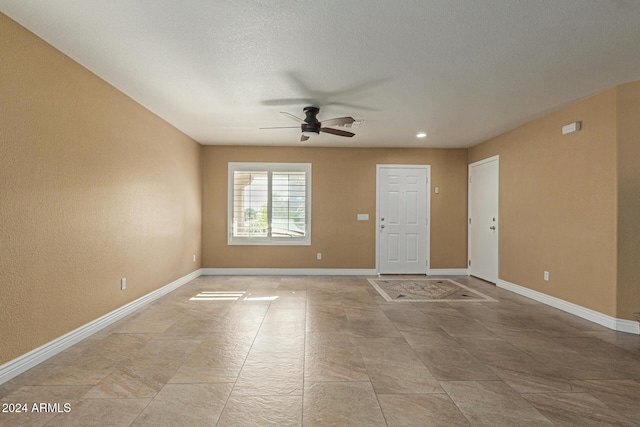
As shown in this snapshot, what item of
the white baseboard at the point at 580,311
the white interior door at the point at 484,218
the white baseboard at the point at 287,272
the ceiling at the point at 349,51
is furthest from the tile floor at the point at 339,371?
the ceiling at the point at 349,51

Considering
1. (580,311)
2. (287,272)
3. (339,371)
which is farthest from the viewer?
(287,272)

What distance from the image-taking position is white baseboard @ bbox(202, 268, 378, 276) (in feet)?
20.3

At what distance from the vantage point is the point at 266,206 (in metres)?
6.22

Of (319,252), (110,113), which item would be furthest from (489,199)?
(110,113)

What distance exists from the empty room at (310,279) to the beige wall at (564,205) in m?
0.03

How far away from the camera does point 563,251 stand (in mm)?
3965

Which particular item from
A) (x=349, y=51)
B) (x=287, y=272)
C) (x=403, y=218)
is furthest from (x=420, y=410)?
(x=403, y=218)

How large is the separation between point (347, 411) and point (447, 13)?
273 cm

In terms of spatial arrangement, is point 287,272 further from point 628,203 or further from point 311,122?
point 628,203

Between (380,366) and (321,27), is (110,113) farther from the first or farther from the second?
(380,366)

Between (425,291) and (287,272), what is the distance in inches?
106

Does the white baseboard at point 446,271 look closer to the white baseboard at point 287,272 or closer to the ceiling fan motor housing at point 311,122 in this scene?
the white baseboard at point 287,272

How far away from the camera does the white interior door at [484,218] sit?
5445 mm

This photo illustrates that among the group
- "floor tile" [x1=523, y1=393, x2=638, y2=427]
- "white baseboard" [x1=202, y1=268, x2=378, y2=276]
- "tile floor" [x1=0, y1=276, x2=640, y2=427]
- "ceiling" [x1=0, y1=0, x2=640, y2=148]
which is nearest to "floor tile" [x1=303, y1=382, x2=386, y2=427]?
"tile floor" [x1=0, y1=276, x2=640, y2=427]
